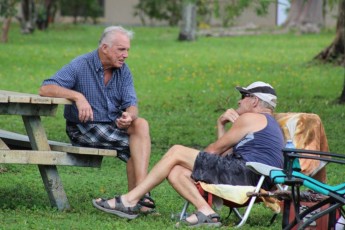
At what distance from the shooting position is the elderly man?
25.7ft

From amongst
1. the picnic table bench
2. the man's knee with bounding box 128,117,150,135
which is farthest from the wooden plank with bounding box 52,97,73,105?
the man's knee with bounding box 128,117,150,135

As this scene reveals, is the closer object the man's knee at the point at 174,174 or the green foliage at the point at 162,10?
the man's knee at the point at 174,174

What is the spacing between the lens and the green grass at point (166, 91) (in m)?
7.93

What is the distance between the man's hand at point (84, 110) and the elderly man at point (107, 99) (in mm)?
51

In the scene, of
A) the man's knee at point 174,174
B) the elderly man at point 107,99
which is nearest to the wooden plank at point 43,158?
the elderly man at point 107,99

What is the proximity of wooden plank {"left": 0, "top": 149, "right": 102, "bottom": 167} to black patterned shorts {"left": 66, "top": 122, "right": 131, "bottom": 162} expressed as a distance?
180mm

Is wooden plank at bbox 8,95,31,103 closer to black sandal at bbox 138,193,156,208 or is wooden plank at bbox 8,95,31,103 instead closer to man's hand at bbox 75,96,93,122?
man's hand at bbox 75,96,93,122

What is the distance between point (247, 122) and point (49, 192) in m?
1.53

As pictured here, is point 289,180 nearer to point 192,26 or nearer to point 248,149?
point 248,149

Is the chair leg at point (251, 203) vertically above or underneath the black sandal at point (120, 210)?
above

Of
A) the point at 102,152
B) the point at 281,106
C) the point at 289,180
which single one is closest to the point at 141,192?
the point at 102,152

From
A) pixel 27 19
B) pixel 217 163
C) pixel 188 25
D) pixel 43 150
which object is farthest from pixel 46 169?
pixel 27 19

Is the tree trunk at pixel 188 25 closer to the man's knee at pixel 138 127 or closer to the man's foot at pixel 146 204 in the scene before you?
the man's knee at pixel 138 127

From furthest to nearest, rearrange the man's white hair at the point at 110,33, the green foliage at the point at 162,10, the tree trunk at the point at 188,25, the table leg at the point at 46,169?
1. the green foliage at the point at 162,10
2. the tree trunk at the point at 188,25
3. the man's white hair at the point at 110,33
4. the table leg at the point at 46,169
